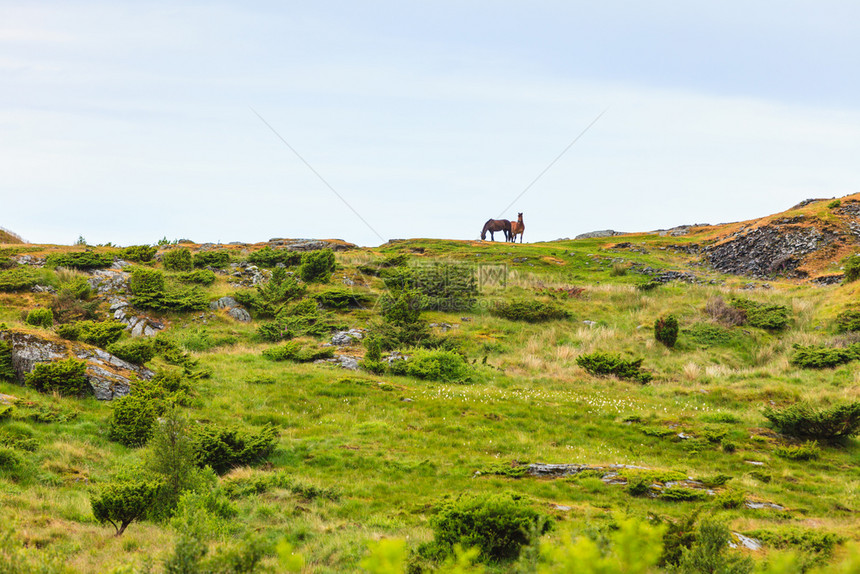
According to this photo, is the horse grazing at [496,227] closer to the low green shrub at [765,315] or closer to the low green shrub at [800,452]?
the low green shrub at [765,315]

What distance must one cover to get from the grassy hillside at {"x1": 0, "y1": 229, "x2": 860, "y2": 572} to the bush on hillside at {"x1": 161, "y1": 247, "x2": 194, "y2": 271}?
3.78 metres

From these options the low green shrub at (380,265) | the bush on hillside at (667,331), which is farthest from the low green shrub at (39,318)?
the bush on hillside at (667,331)

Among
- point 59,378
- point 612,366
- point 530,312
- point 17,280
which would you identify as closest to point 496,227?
point 530,312

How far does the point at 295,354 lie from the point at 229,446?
10.0 metres

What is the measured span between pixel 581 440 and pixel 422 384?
22.1ft

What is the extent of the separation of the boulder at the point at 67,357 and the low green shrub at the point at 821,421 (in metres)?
17.9

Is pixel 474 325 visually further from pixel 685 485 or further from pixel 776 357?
pixel 685 485

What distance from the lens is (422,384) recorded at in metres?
18.8

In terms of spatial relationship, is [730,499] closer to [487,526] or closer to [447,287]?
[487,526]

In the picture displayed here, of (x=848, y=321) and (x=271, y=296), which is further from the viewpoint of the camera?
(x=271, y=296)

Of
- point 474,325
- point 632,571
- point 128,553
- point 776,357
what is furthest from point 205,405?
point 776,357

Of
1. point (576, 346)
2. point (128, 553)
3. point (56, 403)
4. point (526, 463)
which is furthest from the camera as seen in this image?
point (576, 346)

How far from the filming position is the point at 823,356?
64.6 ft

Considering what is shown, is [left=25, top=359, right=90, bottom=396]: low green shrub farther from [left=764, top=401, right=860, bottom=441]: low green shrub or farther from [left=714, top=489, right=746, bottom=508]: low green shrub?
[left=764, top=401, right=860, bottom=441]: low green shrub
